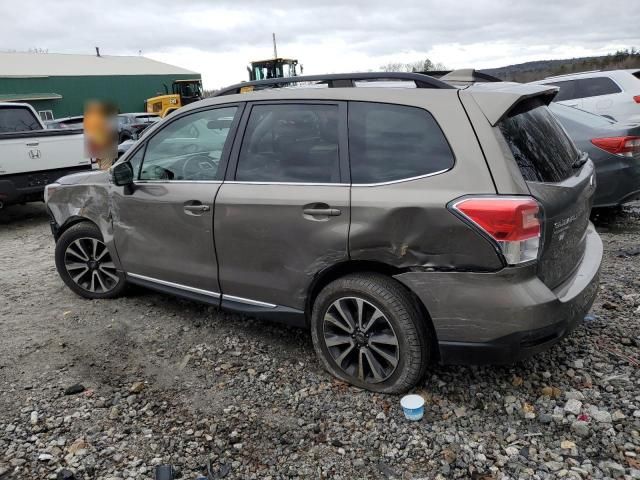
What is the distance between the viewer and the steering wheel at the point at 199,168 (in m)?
3.50

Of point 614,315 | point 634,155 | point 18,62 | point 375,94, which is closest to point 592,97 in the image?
point 634,155

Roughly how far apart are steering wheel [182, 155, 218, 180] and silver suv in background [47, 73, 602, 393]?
2 cm

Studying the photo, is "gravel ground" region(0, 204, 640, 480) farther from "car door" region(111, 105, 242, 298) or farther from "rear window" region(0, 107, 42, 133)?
"rear window" region(0, 107, 42, 133)

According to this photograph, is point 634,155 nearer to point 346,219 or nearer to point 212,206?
point 346,219

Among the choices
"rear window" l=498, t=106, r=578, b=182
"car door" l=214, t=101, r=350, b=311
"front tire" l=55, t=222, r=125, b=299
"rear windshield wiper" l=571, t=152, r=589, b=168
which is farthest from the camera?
"front tire" l=55, t=222, r=125, b=299

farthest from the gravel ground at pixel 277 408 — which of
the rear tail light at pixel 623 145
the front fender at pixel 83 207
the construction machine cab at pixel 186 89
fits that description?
the construction machine cab at pixel 186 89

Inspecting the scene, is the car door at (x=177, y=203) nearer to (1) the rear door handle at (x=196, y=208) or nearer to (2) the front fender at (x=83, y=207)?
(1) the rear door handle at (x=196, y=208)

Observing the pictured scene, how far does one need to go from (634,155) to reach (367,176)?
440 cm

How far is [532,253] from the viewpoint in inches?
98.6

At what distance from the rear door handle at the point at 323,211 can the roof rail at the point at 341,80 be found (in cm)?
78

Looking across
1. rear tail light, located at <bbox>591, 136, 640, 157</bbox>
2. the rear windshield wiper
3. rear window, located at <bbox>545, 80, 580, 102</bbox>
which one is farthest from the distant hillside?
the rear windshield wiper

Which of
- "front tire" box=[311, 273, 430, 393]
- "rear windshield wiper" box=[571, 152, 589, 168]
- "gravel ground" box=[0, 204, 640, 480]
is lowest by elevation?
"gravel ground" box=[0, 204, 640, 480]

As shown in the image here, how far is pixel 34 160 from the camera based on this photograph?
7.59m

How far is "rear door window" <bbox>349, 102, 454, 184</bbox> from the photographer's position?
2.70 meters
